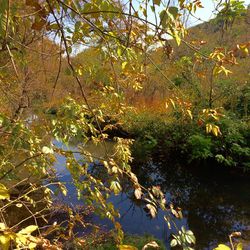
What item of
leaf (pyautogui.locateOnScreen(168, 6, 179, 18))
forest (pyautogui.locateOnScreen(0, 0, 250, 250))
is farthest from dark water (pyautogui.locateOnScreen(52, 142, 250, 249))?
leaf (pyautogui.locateOnScreen(168, 6, 179, 18))

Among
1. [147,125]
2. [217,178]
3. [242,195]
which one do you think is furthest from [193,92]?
[242,195]

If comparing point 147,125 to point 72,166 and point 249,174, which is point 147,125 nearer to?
point 249,174

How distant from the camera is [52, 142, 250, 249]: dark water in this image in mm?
5328

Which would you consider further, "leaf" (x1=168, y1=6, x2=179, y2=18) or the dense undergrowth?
the dense undergrowth

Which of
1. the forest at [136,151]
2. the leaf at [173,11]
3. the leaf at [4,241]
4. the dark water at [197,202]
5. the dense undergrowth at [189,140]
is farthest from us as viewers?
the dense undergrowth at [189,140]

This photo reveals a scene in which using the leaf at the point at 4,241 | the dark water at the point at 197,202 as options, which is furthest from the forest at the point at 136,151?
the leaf at the point at 4,241

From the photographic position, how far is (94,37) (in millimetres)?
1783

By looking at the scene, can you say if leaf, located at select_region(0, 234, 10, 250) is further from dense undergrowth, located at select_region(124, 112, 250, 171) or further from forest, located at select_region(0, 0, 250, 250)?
dense undergrowth, located at select_region(124, 112, 250, 171)

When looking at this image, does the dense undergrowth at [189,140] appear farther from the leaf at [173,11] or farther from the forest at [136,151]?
the leaf at [173,11]

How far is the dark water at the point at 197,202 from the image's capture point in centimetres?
533

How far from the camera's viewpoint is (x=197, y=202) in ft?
20.9

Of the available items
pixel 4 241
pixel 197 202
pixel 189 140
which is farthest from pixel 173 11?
pixel 189 140

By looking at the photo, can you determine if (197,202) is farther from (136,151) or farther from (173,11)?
(173,11)

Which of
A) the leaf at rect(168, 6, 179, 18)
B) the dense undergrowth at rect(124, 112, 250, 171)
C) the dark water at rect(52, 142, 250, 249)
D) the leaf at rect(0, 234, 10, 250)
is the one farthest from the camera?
the dense undergrowth at rect(124, 112, 250, 171)
